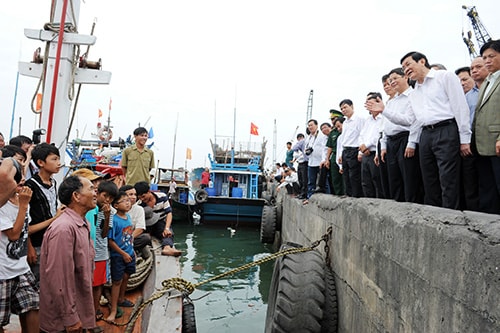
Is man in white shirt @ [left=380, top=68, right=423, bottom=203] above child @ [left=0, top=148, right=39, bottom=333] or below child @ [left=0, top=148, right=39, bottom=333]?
above

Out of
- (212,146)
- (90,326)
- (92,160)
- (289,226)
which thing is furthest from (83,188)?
(212,146)

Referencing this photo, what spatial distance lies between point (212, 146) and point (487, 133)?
64.0 feet

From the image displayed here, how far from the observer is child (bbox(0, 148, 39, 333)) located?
2406mm

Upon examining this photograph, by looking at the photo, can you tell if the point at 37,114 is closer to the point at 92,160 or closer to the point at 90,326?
the point at 90,326

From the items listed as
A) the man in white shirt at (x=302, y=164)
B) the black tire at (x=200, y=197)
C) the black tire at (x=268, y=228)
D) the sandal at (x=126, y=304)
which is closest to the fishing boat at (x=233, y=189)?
the black tire at (x=200, y=197)

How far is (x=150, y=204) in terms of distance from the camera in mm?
5875

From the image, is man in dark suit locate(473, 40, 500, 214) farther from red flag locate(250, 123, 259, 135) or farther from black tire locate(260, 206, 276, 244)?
red flag locate(250, 123, 259, 135)

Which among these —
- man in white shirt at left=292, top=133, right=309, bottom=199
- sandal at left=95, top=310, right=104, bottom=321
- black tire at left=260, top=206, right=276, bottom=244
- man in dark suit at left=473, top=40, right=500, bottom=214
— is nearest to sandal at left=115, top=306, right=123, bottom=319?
sandal at left=95, top=310, right=104, bottom=321

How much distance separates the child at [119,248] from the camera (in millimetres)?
3996

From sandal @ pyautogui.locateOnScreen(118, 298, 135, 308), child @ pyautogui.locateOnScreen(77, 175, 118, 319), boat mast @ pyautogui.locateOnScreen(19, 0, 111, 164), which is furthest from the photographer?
sandal @ pyautogui.locateOnScreen(118, 298, 135, 308)

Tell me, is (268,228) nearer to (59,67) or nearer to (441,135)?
(59,67)

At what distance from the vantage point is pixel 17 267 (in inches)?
98.4

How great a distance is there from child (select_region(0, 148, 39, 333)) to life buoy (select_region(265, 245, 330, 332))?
199cm

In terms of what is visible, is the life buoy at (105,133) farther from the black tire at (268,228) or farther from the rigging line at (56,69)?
the rigging line at (56,69)
